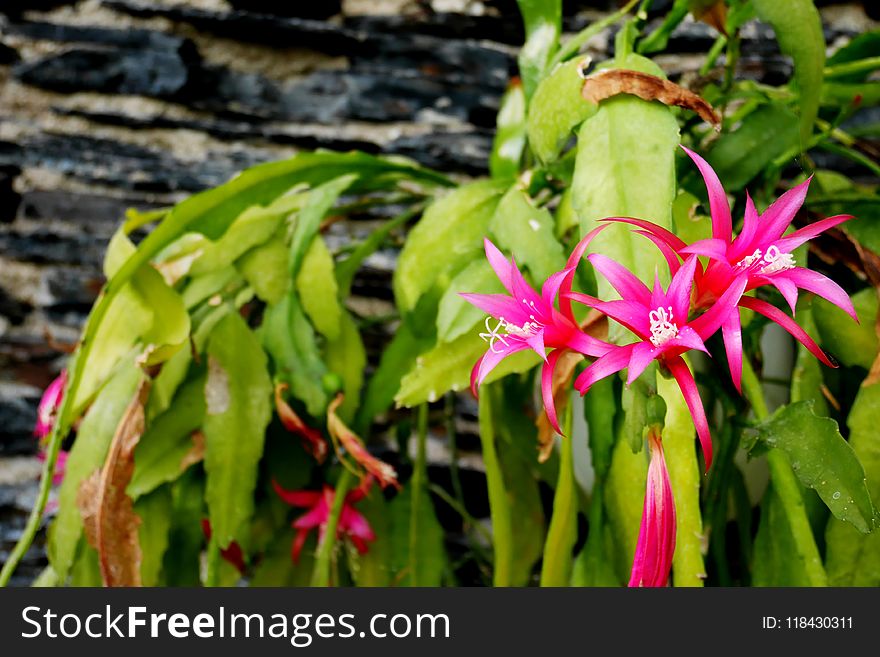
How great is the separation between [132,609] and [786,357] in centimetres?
56

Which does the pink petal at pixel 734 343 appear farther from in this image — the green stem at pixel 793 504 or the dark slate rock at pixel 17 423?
the dark slate rock at pixel 17 423

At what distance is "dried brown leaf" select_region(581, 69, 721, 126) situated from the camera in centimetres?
42

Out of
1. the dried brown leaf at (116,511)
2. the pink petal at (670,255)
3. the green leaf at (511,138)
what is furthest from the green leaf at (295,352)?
the pink petal at (670,255)

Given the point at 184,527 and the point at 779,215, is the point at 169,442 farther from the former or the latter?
the point at 779,215

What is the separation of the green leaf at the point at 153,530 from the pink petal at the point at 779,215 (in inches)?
19.1

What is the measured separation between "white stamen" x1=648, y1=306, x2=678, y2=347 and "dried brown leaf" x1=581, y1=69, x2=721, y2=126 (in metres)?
0.16

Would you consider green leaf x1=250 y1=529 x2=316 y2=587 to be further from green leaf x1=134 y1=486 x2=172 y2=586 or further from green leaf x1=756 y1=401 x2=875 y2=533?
green leaf x1=756 y1=401 x2=875 y2=533

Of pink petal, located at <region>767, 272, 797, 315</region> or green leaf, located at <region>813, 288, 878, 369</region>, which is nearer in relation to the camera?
pink petal, located at <region>767, 272, 797, 315</region>

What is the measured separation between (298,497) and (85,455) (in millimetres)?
168

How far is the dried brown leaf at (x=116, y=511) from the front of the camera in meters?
0.54

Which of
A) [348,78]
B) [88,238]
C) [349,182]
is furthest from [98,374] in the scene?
[348,78]

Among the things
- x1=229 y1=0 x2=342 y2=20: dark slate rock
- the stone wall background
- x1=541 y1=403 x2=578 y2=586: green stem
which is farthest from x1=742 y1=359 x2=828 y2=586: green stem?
x1=229 y1=0 x2=342 y2=20: dark slate rock

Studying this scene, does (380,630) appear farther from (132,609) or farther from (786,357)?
(786,357)

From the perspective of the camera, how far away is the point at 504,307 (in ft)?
1.12
